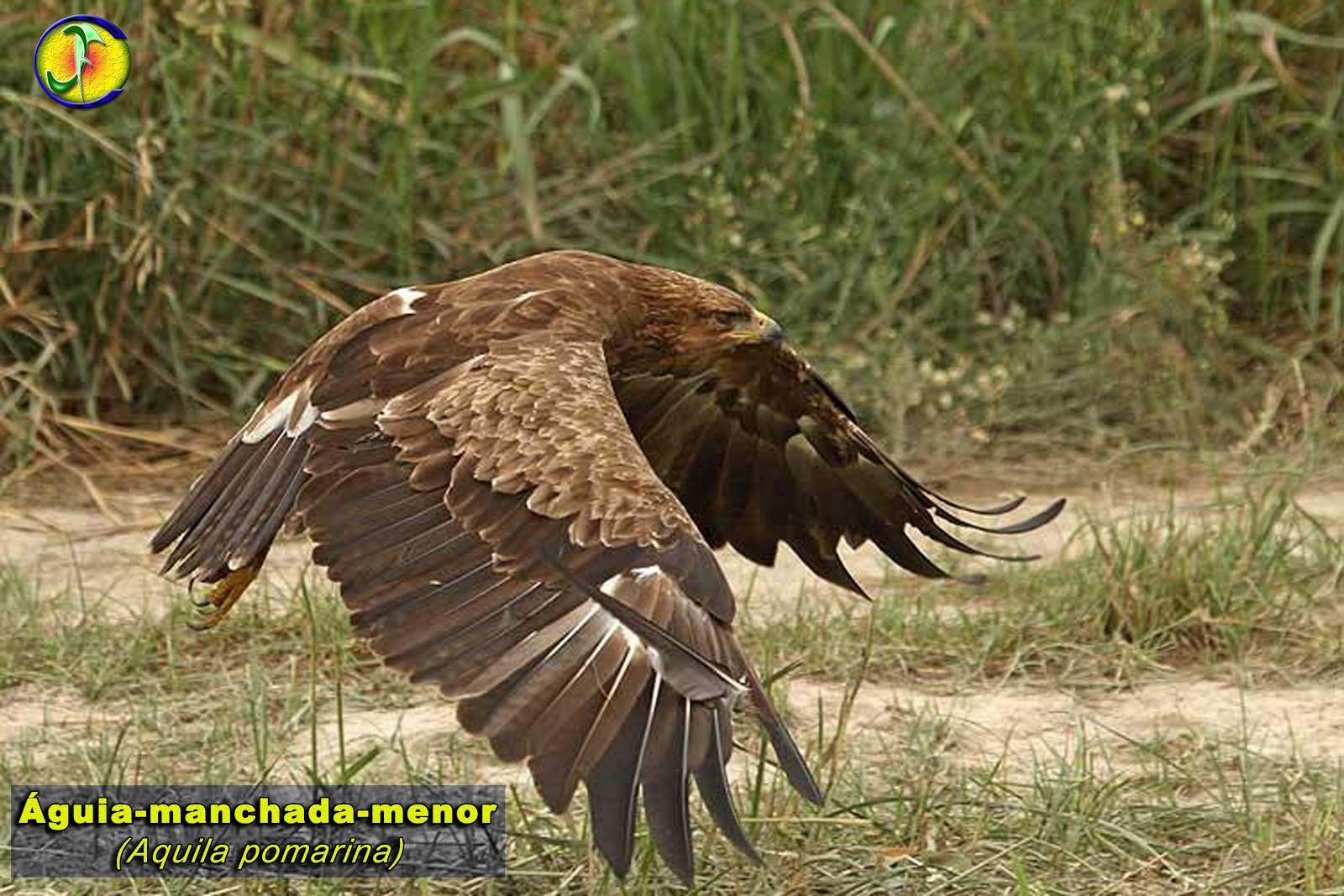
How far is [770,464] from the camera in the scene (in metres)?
4.37

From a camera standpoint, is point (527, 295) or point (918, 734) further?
point (918, 734)

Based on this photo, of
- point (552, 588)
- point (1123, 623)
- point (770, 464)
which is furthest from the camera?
point (1123, 623)

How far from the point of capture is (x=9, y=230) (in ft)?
20.2

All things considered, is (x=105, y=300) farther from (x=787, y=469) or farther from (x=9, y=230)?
(x=787, y=469)

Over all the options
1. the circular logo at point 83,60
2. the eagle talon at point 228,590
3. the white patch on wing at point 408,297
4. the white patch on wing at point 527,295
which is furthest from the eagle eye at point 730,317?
the circular logo at point 83,60

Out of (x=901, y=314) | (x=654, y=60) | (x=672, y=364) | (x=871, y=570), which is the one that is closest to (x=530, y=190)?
(x=654, y=60)

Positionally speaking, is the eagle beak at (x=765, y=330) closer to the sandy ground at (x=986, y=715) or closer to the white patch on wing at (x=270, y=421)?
the sandy ground at (x=986, y=715)

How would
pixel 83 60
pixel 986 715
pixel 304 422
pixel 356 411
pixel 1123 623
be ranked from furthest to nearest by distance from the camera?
pixel 83 60, pixel 1123 623, pixel 986 715, pixel 304 422, pixel 356 411

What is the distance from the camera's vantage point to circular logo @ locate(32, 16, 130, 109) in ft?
20.1

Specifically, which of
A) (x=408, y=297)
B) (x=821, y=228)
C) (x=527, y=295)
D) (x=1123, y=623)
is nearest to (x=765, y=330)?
(x=527, y=295)

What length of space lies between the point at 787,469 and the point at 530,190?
93.3 inches

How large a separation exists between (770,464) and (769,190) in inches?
96.9

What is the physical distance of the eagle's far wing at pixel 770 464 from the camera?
14.0 feet

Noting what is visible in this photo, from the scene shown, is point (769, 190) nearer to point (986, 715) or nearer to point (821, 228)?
point (821, 228)
